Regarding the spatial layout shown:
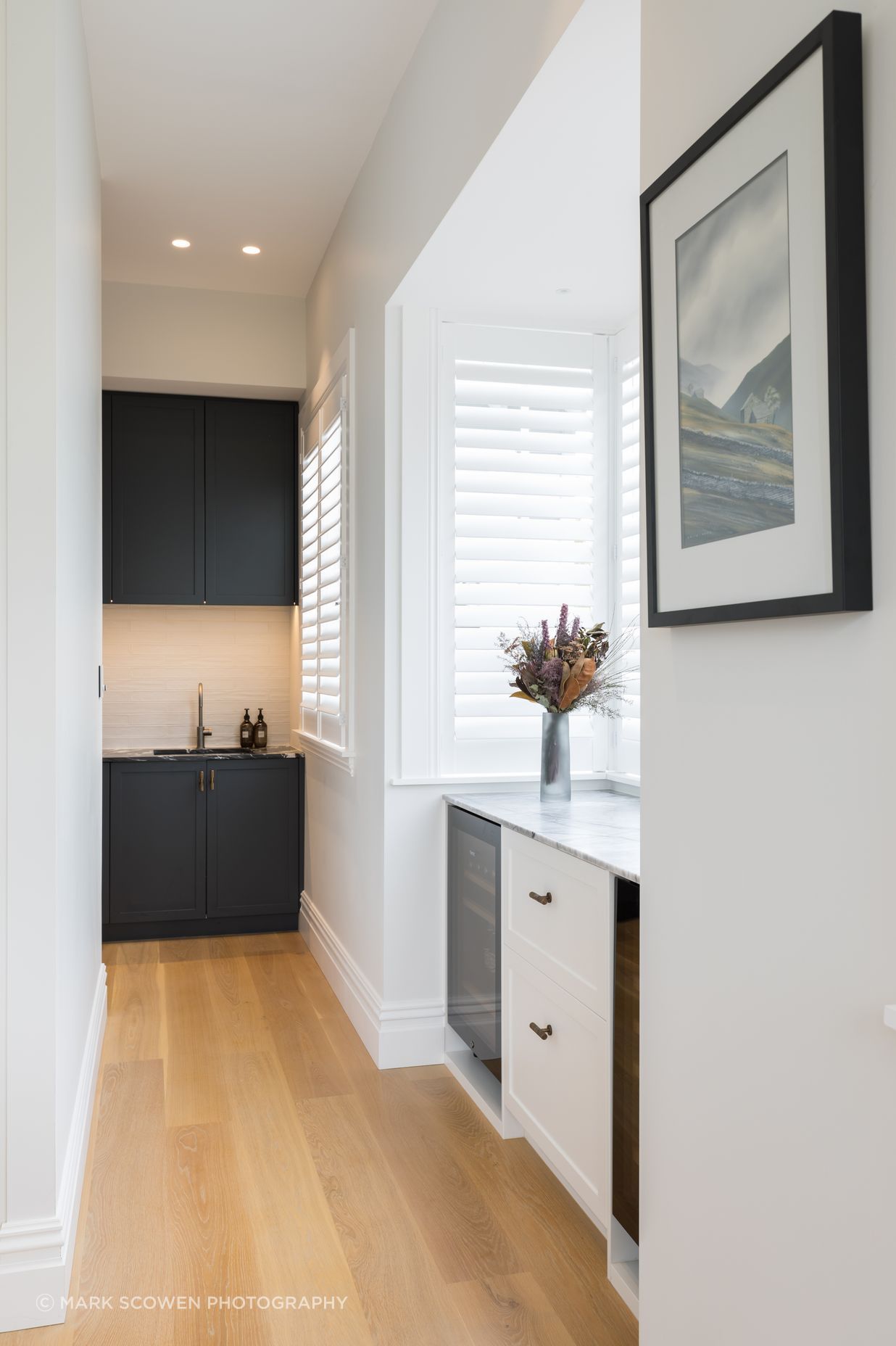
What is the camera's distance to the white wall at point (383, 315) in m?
2.33

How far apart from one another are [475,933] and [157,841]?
2253 mm

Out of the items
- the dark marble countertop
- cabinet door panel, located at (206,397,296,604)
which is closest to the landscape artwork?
the dark marble countertop

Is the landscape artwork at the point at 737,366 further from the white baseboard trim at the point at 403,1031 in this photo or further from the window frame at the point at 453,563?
the white baseboard trim at the point at 403,1031

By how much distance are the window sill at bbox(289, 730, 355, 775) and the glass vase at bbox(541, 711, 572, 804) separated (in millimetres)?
921

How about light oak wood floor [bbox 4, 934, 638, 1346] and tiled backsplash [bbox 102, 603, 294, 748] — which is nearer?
light oak wood floor [bbox 4, 934, 638, 1346]

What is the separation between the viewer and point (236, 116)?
3.33 metres

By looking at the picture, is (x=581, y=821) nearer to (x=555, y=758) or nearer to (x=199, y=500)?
(x=555, y=758)

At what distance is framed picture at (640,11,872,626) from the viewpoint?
1089mm

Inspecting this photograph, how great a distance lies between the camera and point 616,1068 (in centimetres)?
204

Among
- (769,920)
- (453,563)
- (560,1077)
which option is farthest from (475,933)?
(769,920)

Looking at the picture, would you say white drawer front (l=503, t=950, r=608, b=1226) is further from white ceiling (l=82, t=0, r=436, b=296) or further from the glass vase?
white ceiling (l=82, t=0, r=436, b=296)

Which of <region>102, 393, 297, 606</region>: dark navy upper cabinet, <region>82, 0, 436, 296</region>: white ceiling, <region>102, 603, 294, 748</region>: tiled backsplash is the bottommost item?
<region>102, 603, 294, 748</region>: tiled backsplash

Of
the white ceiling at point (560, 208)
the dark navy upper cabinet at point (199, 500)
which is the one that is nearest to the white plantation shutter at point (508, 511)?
the white ceiling at point (560, 208)

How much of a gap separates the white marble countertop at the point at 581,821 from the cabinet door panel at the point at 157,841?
6.41ft
